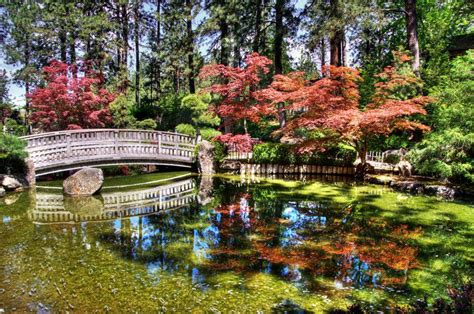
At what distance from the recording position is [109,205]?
A: 9883 millimetres

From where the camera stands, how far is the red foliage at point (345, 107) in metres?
12.6

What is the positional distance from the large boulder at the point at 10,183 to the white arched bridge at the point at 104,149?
2.61 ft

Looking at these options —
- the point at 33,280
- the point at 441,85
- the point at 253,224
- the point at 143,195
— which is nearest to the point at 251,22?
the point at 441,85

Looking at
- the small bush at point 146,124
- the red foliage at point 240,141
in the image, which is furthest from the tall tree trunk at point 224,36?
the red foliage at point 240,141

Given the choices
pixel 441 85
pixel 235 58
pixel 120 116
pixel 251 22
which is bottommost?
pixel 120 116

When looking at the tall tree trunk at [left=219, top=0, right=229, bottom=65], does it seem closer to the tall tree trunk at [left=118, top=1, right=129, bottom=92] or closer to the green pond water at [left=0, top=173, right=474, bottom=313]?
the tall tree trunk at [left=118, top=1, right=129, bottom=92]

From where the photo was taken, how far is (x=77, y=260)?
225 inches

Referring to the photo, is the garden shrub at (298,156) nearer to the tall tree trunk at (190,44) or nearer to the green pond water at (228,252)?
the green pond water at (228,252)

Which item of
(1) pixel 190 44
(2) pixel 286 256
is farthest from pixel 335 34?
(2) pixel 286 256

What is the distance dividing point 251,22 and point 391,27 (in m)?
11.0

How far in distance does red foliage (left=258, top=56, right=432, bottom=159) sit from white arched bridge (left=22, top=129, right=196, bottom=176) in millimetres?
4743

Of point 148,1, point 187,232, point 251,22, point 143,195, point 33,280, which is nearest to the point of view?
point 33,280

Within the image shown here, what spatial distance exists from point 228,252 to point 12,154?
29.2ft

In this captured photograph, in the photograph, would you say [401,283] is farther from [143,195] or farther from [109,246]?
[143,195]
